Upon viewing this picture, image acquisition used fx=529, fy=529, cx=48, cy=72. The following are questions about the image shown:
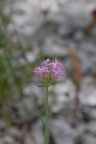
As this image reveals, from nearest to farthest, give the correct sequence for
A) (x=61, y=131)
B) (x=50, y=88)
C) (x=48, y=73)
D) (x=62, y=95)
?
(x=48, y=73) < (x=61, y=131) < (x=50, y=88) < (x=62, y=95)

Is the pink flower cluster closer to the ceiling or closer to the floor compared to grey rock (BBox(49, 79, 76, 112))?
closer to the floor

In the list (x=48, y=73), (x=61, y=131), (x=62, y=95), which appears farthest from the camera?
(x=62, y=95)

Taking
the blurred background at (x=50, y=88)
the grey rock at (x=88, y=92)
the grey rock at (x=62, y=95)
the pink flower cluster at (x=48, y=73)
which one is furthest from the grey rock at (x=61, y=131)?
the pink flower cluster at (x=48, y=73)

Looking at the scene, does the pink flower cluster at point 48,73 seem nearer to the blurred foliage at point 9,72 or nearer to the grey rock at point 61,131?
the grey rock at point 61,131

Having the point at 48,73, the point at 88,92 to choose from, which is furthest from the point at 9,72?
the point at 48,73

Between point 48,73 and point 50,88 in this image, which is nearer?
point 48,73

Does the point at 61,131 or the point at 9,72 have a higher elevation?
the point at 9,72

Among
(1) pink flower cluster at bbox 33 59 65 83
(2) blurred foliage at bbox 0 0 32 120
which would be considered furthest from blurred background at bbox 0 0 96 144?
(1) pink flower cluster at bbox 33 59 65 83

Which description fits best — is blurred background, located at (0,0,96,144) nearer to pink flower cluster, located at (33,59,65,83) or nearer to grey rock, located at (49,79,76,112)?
grey rock, located at (49,79,76,112)

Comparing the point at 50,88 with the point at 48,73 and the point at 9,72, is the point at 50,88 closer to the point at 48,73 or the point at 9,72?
the point at 9,72

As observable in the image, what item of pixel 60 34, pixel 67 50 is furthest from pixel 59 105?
pixel 60 34
